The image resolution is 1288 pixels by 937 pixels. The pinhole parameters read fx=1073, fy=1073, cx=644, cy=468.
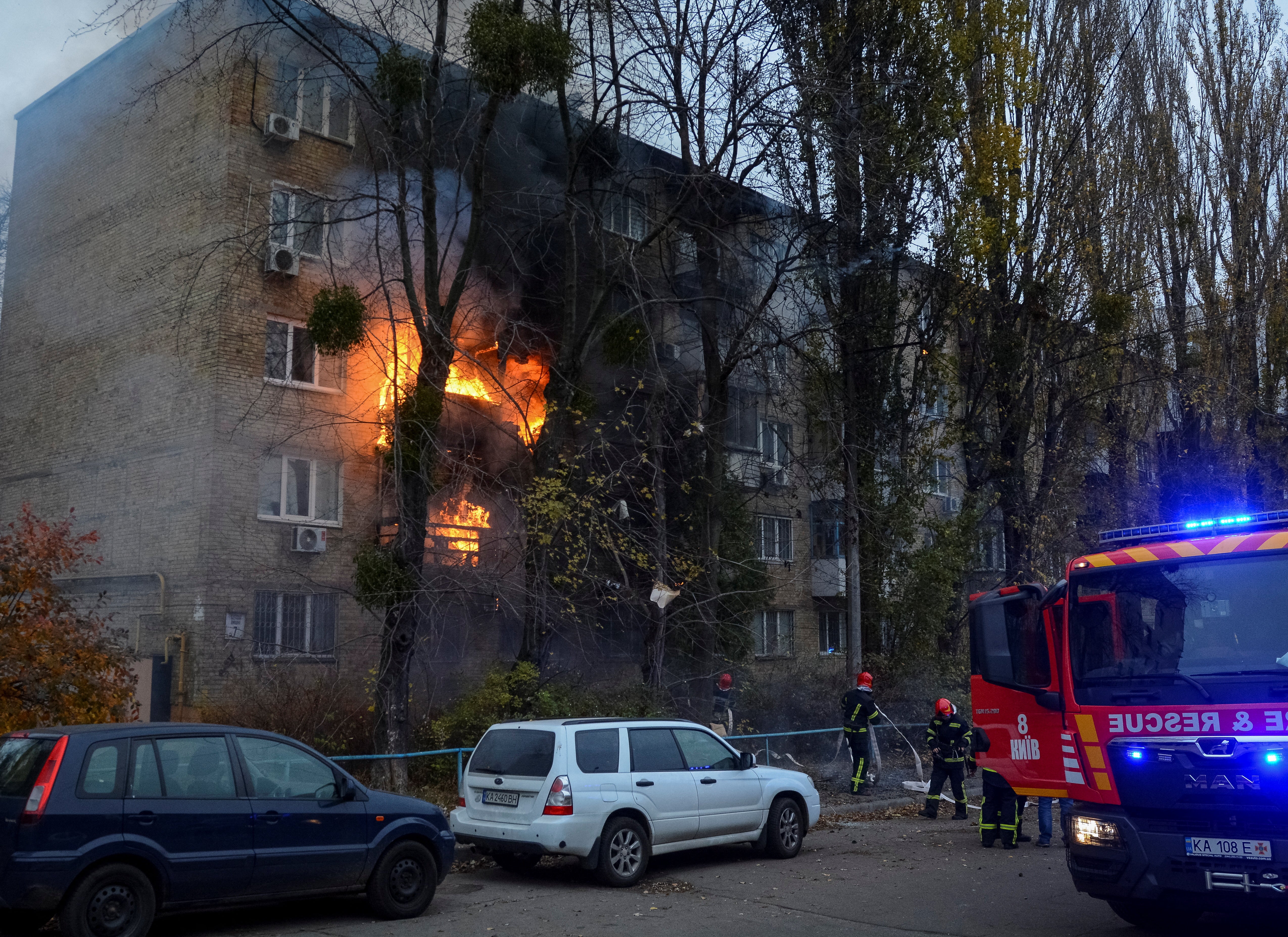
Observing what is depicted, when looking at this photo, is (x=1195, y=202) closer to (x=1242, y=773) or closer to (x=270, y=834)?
(x=1242, y=773)

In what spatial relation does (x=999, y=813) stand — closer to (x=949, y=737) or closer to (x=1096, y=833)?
(x=949, y=737)

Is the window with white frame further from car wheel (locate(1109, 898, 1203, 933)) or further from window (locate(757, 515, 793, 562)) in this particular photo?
car wheel (locate(1109, 898, 1203, 933))

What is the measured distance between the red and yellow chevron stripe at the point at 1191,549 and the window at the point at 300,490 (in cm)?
1360

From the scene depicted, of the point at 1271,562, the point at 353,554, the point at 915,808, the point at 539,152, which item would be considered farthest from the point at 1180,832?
the point at 539,152

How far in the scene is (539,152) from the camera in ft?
64.2

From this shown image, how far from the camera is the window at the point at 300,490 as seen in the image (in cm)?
1747

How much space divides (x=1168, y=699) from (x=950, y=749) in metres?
7.24

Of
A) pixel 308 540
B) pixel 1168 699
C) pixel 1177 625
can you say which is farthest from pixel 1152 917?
pixel 308 540

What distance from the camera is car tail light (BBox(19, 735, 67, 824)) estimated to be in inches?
246

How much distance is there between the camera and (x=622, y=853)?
29.8 ft

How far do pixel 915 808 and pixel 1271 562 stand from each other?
9.12 m

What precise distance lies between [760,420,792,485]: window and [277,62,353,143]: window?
363 inches

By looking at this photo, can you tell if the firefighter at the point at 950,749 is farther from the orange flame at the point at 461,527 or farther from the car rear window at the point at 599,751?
the orange flame at the point at 461,527

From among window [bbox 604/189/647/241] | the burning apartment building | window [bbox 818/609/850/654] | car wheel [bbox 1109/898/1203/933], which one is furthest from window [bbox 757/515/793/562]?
car wheel [bbox 1109/898/1203/933]
